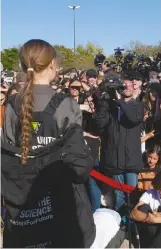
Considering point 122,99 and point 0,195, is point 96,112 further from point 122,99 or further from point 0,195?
point 0,195

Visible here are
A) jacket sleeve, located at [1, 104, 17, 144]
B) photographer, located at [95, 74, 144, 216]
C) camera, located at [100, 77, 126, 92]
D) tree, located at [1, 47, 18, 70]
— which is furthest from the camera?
tree, located at [1, 47, 18, 70]

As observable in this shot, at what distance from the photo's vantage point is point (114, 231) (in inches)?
85.8

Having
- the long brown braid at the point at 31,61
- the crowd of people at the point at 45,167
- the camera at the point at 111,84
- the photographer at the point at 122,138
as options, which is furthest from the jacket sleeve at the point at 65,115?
the photographer at the point at 122,138

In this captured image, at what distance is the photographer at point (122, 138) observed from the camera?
402cm

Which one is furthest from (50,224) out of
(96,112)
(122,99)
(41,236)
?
(122,99)

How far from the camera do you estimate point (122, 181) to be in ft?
13.5

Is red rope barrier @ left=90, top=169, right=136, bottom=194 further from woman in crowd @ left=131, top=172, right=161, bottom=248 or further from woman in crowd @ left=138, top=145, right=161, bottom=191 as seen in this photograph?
woman in crowd @ left=131, top=172, right=161, bottom=248

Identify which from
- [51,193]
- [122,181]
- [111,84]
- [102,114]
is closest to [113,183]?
[122,181]

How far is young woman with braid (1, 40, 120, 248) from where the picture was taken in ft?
6.03

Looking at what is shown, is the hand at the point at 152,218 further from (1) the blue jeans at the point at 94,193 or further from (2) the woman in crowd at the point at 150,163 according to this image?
(1) the blue jeans at the point at 94,193

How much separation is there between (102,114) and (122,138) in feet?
1.15

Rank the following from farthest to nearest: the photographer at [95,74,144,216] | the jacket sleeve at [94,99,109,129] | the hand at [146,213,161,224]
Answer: the photographer at [95,74,144,216] → the jacket sleeve at [94,99,109,129] → the hand at [146,213,161,224]

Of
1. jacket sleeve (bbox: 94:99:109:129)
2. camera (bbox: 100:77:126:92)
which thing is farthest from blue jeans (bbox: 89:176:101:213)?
camera (bbox: 100:77:126:92)

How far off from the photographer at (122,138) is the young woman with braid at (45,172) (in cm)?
211
